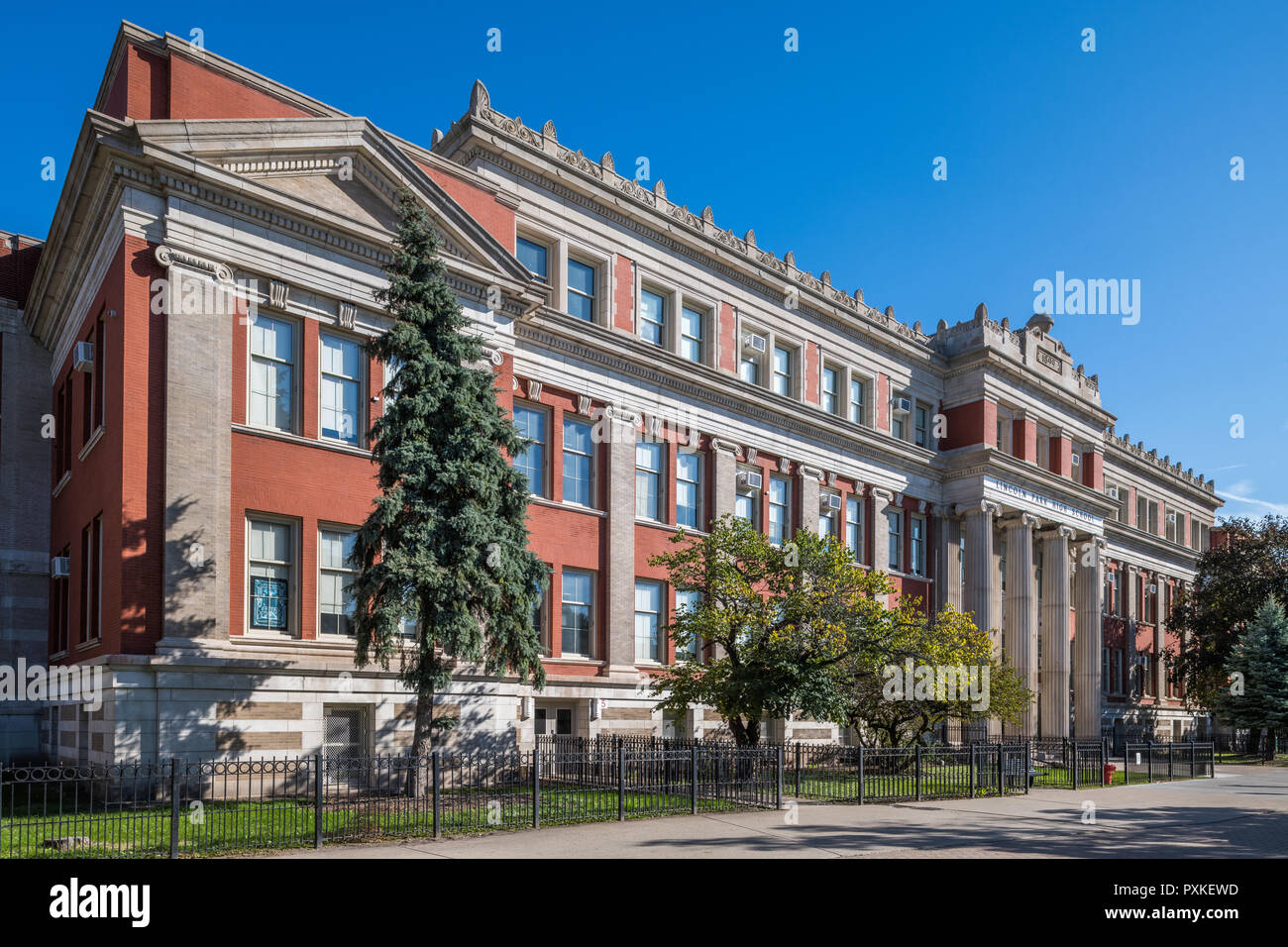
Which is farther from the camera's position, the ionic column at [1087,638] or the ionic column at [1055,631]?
the ionic column at [1087,638]

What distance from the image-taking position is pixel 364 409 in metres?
23.8

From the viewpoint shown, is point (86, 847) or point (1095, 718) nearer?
point (86, 847)

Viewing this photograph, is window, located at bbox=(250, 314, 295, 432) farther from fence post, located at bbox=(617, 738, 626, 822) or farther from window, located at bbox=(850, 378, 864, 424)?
window, located at bbox=(850, 378, 864, 424)

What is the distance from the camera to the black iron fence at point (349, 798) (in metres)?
14.5

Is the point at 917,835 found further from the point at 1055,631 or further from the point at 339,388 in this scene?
the point at 1055,631

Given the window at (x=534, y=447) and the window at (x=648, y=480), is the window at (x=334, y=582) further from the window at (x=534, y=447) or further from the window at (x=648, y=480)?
the window at (x=648, y=480)

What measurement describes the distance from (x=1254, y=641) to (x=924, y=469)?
64.1ft

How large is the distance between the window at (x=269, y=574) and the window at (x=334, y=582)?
67 cm

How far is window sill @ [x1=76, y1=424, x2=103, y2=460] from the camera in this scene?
71.4ft

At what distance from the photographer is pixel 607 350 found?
30719 mm

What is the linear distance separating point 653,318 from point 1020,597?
71.9 ft

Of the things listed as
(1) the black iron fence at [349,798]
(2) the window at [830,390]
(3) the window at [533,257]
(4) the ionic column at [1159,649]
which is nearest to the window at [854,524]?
(2) the window at [830,390]

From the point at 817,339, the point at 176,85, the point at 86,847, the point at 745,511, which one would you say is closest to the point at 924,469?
the point at 817,339

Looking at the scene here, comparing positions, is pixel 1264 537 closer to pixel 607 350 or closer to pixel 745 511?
pixel 745 511
